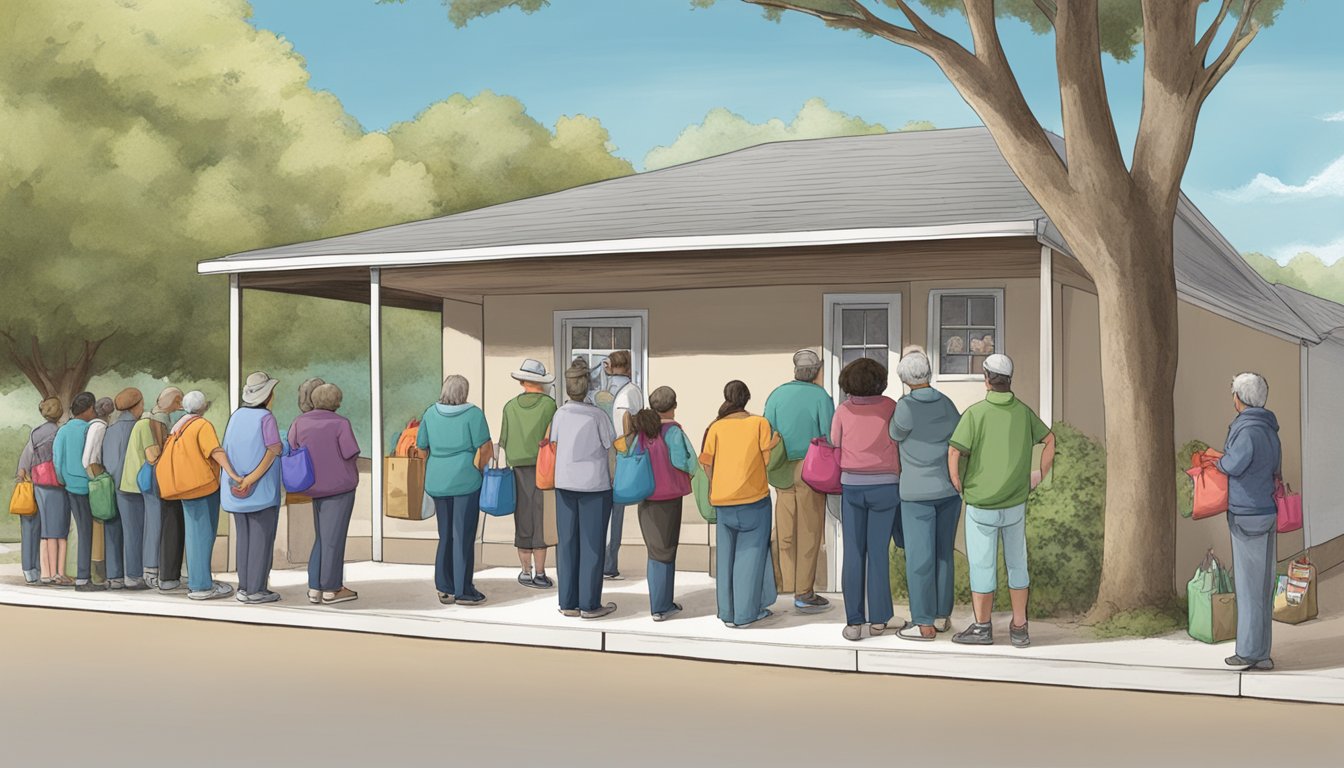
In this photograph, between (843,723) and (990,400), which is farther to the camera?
(990,400)

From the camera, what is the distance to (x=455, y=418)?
11.8 meters

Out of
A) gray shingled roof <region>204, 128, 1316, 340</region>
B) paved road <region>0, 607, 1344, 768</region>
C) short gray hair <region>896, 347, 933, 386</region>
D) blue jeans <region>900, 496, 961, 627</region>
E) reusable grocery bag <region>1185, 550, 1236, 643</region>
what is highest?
gray shingled roof <region>204, 128, 1316, 340</region>

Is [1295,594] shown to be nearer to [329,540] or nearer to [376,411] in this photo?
[329,540]

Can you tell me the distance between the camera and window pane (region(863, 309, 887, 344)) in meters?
15.5

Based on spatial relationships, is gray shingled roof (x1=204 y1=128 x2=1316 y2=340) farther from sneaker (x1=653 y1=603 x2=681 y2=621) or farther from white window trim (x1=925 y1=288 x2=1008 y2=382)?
sneaker (x1=653 y1=603 x2=681 y2=621)

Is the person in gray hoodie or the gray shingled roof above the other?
the gray shingled roof

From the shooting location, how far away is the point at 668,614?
11312mm

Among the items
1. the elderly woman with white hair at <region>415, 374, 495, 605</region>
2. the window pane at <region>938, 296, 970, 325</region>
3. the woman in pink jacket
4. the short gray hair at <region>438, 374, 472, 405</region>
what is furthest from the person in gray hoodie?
the window pane at <region>938, 296, 970, 325</region>

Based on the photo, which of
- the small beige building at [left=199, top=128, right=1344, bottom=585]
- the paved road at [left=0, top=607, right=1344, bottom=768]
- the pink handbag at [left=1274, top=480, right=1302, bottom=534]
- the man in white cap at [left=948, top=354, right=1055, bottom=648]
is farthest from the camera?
the small beige building at [left=199, top=128, right=1344, bottom=585]

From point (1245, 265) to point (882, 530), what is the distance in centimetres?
1479

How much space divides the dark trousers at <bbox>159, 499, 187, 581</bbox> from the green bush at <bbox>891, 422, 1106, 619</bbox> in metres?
6.85

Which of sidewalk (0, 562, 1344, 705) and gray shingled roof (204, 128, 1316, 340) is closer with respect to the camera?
sidewalk (0, 562, 1344, 705)

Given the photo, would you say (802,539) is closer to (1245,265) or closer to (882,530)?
(882,530)

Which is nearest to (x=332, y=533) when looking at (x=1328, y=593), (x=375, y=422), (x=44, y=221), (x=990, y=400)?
(x=375, y=422)
